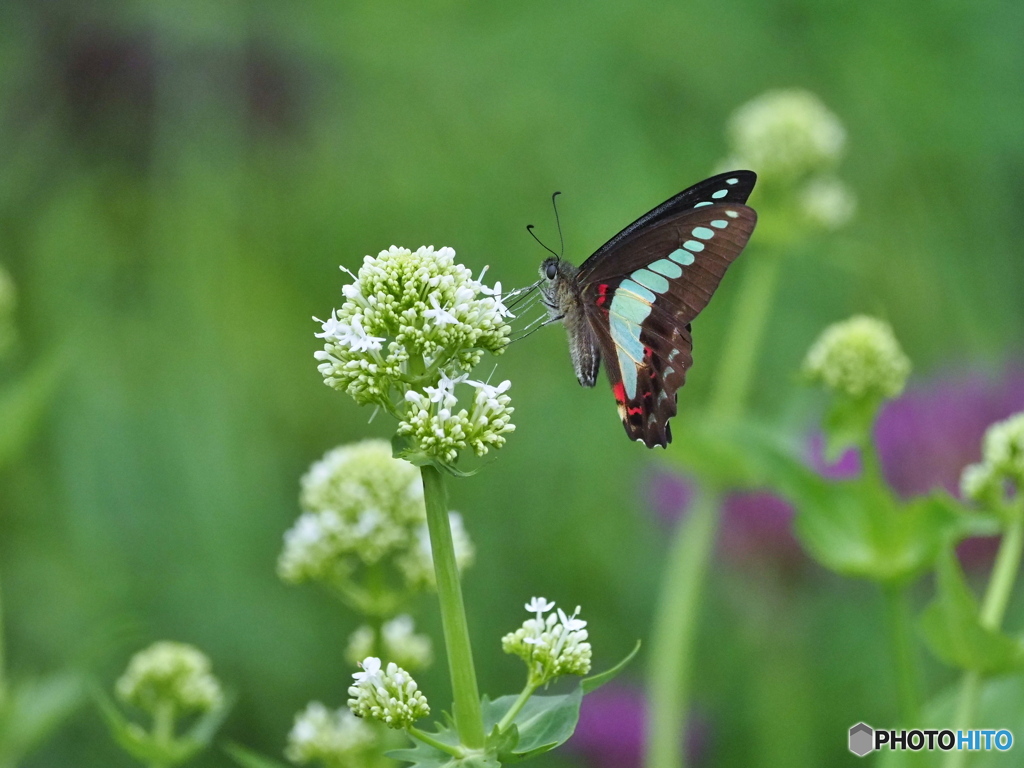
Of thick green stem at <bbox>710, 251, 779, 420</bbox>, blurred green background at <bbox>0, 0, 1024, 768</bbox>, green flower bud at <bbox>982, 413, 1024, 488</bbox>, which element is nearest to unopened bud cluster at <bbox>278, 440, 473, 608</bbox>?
green flower bud at <bbox>982, 413, 1024, 488</bbox>

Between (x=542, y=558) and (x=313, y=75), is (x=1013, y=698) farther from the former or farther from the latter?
(x=313, y=75)

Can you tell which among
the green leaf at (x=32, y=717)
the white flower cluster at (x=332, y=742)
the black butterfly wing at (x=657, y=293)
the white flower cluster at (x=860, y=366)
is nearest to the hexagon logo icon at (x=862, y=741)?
the white flower cluster at (x=860, y=366)

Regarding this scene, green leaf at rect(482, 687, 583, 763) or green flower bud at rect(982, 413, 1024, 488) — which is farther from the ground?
green flower bud at rect(982, 413, 1024, 488)

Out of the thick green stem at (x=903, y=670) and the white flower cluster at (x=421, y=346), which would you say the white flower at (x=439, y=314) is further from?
the thick green stem at (x=903, y=670)

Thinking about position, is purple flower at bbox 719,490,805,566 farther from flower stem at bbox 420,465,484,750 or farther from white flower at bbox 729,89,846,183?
flower stem at bbox 420,465,484,750

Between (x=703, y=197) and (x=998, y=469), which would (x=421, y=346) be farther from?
(x=998, y=469)

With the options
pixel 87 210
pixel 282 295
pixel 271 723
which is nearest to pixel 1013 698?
pixel 271 723
